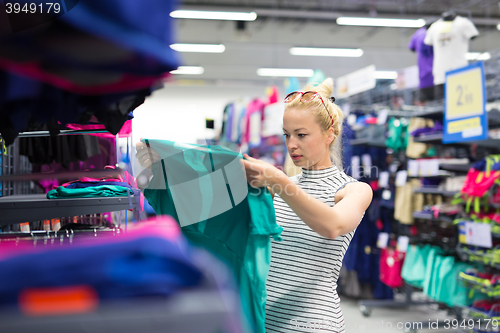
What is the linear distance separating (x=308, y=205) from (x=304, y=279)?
392 millimetres

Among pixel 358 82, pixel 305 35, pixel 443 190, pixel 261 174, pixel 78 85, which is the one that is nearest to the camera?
pixel 78 85

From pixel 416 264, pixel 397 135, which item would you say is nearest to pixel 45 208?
pixel 416 264

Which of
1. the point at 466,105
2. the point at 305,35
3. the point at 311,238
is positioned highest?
the point at 305,35

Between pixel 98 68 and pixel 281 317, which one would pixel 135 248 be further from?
pixel 281 317

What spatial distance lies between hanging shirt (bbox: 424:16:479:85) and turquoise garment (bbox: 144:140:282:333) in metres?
3.65

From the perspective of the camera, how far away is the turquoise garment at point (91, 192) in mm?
1526

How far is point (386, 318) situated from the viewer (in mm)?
4617

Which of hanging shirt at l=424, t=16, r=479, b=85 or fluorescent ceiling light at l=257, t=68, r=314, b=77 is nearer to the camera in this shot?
hanging shirt at l=424, t=16, r=479, b=85

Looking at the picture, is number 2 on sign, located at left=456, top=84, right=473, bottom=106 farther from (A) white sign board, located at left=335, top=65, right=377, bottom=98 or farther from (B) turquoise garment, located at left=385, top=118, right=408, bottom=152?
(A) white sign board, located at left=335, top=65, right=377, bottom=98

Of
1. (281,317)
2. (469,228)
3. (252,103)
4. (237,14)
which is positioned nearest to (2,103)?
(281,317)

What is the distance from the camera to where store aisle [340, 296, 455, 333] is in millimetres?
4230

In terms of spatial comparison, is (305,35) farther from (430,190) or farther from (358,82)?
(430,190)

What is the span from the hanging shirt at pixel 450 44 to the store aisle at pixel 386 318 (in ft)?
8.26

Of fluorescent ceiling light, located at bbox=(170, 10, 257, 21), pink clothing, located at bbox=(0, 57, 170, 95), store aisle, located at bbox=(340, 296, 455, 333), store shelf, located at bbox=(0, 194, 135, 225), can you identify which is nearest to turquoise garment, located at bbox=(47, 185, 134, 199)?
store shelf, located at bbox=(0, 194, 135, 225)
